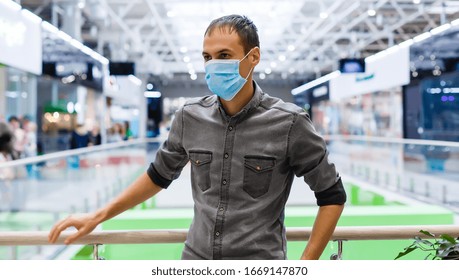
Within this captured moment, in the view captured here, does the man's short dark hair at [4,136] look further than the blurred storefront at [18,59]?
No

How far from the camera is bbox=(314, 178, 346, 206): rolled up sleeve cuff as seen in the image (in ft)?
4.84

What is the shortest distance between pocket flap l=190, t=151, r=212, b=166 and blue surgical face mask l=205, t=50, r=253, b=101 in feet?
0.53

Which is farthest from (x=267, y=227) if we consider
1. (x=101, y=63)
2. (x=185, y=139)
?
(x=101, y=63)

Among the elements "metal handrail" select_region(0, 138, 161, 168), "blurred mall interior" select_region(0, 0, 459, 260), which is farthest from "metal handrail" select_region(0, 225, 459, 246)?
"metal handrail" select_region(0, 138, 161, 168)

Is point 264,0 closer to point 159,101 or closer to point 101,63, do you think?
point 101,63

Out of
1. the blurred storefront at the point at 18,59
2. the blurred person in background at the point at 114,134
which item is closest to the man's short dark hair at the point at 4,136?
the blurred storefront at the point at 18,59

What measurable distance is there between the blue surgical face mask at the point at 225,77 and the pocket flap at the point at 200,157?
161 millimetres

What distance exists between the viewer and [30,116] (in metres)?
15.2

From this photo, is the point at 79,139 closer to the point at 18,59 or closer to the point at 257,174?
the point at 18,59

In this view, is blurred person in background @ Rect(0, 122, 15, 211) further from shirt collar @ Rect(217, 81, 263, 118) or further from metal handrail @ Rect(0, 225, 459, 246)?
shirt collar @ Rect(217, 81, 263, 118)

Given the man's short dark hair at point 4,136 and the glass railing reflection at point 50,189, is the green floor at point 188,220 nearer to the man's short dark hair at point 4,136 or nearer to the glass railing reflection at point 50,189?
the glass railing reflection at point 50,189

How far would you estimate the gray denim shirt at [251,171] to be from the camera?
1466 mm

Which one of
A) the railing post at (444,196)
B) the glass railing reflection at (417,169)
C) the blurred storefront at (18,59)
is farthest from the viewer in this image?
the glass railing reflection at (417,169)

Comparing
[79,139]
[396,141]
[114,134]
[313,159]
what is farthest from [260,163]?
[114,134]
